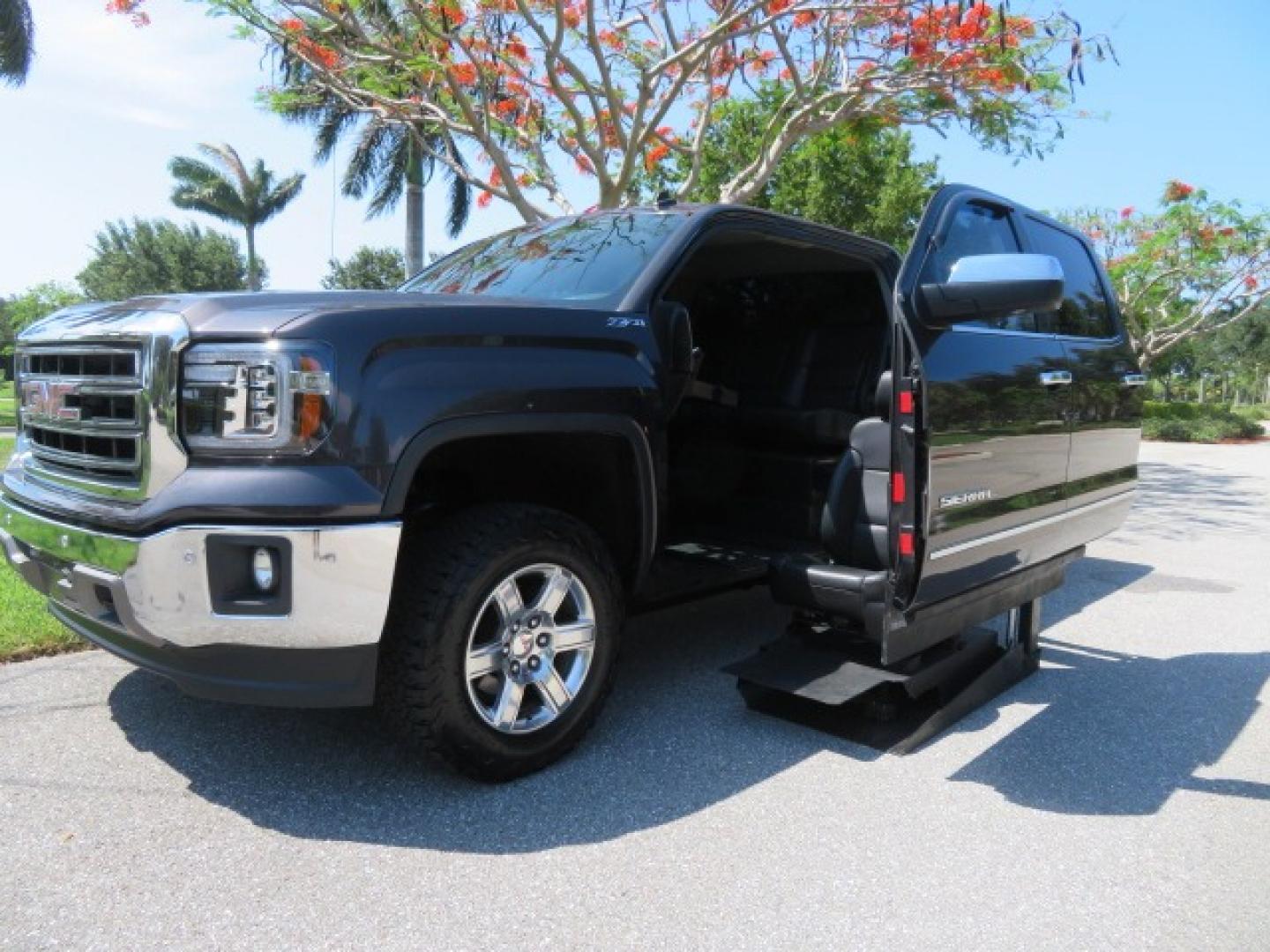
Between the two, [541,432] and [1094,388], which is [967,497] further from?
[541,432]

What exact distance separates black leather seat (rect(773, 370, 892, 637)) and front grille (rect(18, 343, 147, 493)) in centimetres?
218

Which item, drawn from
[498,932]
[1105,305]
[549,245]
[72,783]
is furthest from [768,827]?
[1105,305]

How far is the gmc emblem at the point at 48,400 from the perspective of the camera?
9.59 ft

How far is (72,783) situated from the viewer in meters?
2.94

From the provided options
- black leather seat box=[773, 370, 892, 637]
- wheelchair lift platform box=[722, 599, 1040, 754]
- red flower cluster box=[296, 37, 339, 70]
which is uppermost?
red flower cluster box=[296, 37, 339, 70]

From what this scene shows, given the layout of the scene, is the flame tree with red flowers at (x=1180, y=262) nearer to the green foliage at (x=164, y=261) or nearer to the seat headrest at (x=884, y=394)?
the seat headrest at (x=884, y=394)

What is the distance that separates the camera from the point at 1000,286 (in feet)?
9.64

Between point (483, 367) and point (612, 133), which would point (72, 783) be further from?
point (612, 133)

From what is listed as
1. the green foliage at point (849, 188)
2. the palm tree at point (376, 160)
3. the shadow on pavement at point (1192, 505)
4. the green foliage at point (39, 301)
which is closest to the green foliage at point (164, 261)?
the green foliage at point (39, 301)

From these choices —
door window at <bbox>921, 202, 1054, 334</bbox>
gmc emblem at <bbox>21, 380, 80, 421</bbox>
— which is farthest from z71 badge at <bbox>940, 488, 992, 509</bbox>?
gmc emblem at <bbox>21, 380, 80, 421</bbox>

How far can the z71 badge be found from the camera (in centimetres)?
325

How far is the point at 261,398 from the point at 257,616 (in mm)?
574

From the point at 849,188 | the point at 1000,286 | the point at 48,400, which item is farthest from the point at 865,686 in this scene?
the point at 849,188

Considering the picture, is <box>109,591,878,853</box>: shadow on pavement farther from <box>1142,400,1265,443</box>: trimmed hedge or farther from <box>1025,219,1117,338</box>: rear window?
<box>1142,400,1265,443</box>: trimmed hedge
